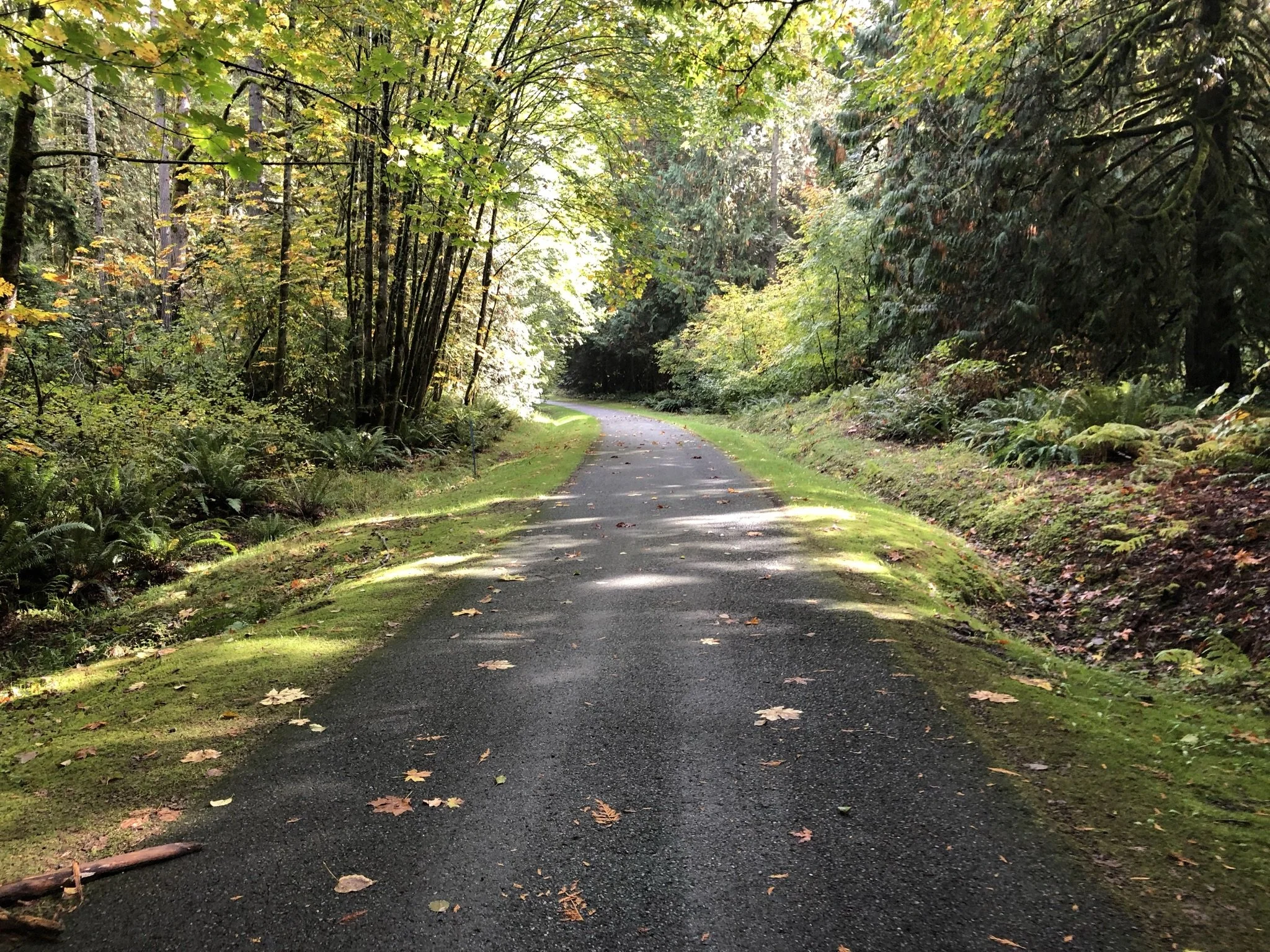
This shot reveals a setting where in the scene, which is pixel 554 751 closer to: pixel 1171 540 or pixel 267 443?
pixel 1171 540

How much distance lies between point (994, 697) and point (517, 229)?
1750 centimetres

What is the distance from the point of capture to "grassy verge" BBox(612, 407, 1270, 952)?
244cm

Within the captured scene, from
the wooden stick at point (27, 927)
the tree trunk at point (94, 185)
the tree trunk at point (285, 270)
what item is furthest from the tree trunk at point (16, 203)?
the tree trunk at point (94, 185)

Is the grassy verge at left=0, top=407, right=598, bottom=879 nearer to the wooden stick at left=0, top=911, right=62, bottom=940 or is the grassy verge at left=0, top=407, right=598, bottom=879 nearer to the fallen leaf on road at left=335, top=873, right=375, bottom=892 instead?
the wooden stick at left=0, top=911, right=62, bottom=940

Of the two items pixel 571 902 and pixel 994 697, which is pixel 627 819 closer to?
pixel 571 902

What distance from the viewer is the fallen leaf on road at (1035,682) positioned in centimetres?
426

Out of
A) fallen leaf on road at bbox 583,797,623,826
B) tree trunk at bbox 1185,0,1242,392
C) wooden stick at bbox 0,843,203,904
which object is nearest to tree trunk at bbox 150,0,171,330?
wooden stick at bbox 0,843,203,904

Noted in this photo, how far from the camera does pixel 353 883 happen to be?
8.52 ft

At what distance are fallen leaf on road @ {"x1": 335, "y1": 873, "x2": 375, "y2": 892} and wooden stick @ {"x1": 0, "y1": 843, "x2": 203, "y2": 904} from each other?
2.22 feet

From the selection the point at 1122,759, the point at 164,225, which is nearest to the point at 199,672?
the point at 1122,759

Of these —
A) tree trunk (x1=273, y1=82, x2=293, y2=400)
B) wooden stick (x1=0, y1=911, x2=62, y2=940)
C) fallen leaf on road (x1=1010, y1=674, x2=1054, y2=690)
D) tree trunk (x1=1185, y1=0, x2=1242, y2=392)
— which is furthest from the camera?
tree trunk (x1=273, y1=82, x2=293, y2=400)

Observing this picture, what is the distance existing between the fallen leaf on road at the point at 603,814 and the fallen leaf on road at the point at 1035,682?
8.98 feet

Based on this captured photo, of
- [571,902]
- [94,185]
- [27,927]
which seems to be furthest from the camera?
[94,185]

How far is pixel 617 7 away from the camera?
11070 mm
